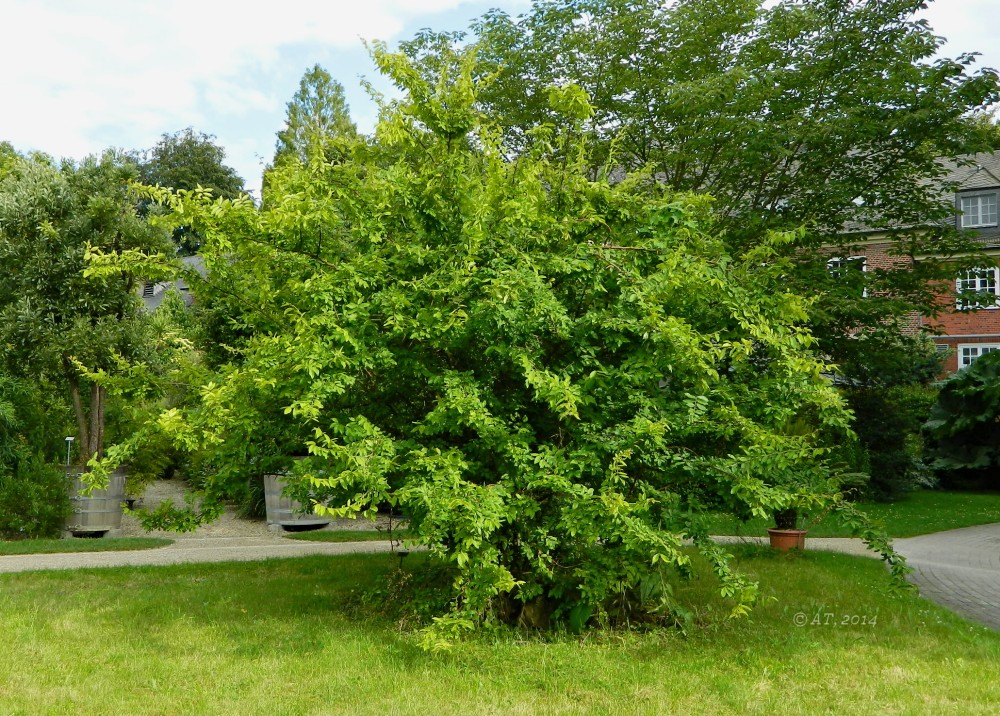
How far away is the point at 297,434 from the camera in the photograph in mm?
6512

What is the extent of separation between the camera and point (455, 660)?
5.90 metres

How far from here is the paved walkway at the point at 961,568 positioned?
827cm

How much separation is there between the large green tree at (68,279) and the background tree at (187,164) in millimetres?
28140

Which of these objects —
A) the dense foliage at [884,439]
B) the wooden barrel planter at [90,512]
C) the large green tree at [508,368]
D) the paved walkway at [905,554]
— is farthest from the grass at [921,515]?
the wooden barrel planter at [90,512]

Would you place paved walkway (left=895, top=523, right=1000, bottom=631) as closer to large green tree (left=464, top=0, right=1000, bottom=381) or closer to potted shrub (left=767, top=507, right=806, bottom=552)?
potted shrub (left=767, top=507, right=806, bottom=552)

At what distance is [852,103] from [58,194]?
11.8 m

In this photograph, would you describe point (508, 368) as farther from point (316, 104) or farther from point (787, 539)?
Result: point (316, 104)

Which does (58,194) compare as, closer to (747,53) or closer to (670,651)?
(747,53)

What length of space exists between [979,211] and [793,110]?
21316 mm

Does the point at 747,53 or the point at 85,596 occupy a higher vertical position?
the point at 747,53

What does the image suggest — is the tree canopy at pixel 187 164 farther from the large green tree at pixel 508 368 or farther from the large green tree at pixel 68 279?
the large green tree at pixel 508 368

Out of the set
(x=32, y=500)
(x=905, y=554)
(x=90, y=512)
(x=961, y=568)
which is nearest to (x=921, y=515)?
(x=905, y=554)

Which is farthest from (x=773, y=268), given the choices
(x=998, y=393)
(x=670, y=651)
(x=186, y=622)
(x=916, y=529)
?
(x=998, y=393)

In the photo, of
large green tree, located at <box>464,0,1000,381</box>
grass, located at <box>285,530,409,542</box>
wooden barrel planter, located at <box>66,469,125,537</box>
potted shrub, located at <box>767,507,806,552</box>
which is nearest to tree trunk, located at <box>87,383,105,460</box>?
wooden barrel planter, located at <box>66,469,125,537</box>
